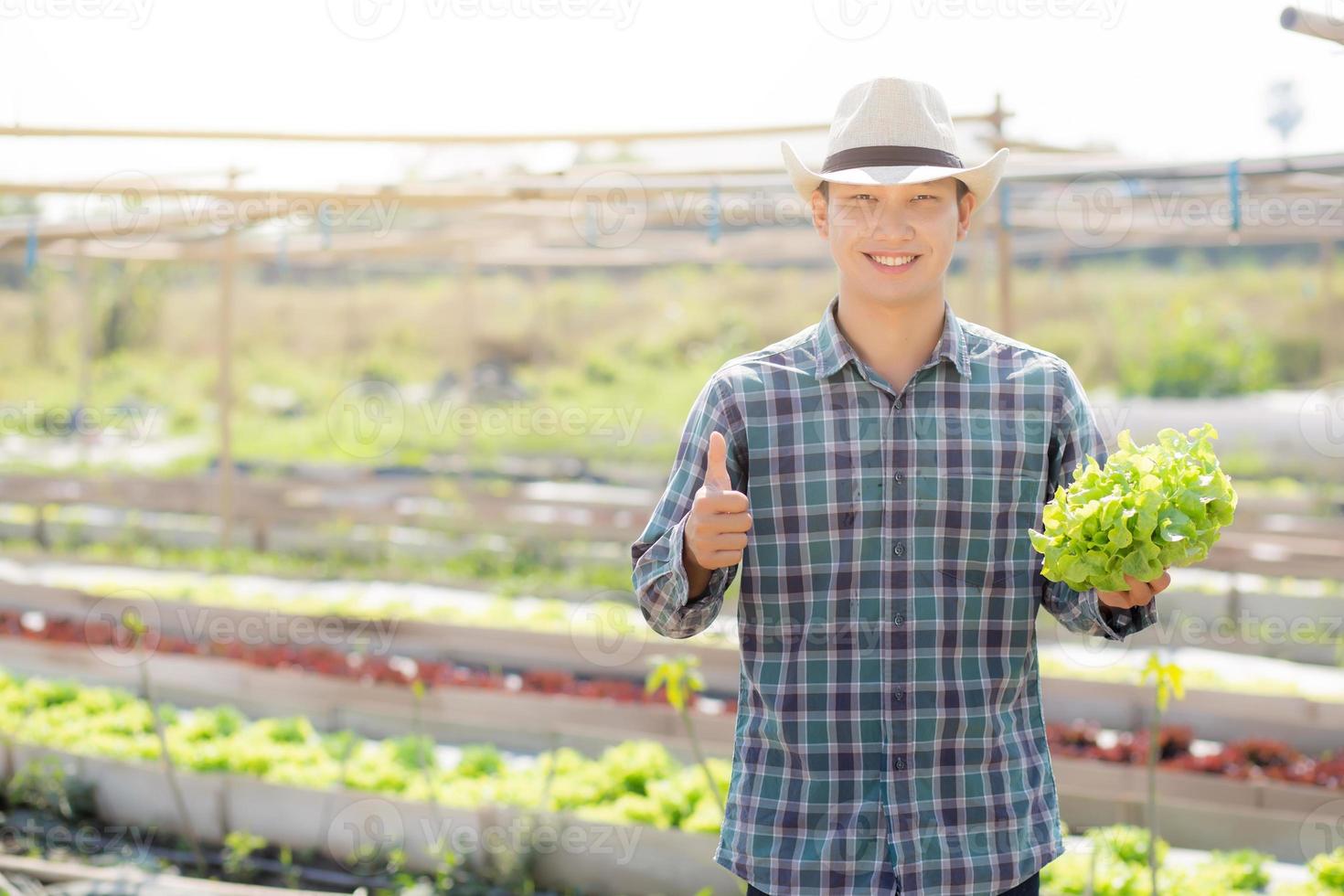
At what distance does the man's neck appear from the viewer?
1.91 meters

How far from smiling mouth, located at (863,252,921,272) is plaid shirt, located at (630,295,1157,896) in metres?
0.11

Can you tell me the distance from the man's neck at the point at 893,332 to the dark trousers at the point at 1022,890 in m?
0.75

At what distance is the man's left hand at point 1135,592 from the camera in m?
1.69

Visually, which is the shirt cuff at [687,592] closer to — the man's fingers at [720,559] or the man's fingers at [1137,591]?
the man's fingers at [720,559]

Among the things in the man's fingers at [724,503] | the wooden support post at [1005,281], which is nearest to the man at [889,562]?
the man's fingers at [724,503]

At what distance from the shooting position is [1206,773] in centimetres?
447

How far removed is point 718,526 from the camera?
5.50ft

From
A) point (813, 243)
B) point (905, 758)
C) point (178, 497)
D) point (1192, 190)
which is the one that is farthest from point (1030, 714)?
point (178, 497)

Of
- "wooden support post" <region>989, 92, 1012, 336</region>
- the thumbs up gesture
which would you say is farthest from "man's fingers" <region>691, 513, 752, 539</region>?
"wooden support post" <region>989, 92, 1012, 336</region>

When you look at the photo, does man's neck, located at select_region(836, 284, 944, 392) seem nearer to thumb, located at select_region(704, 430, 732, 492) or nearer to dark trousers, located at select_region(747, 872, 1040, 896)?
thumb, located at select_region(704, 430, 732, 492)

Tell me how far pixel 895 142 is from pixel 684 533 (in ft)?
2.16

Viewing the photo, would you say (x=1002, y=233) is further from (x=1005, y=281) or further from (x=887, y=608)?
(x=887, y=608)

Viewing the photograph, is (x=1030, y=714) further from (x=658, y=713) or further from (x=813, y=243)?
(x=813, y=243)

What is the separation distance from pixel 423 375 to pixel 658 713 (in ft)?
52.8
